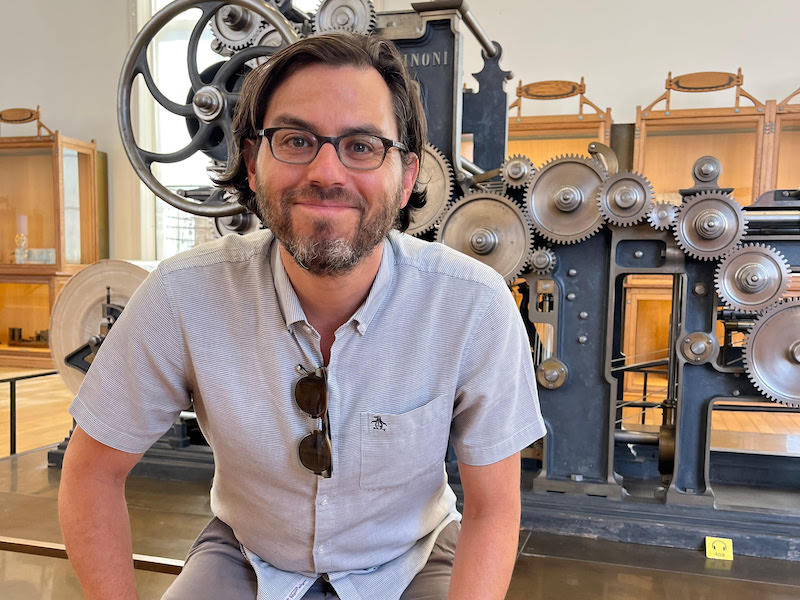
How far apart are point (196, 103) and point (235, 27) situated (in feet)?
1.18

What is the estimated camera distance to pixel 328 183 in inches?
38.1

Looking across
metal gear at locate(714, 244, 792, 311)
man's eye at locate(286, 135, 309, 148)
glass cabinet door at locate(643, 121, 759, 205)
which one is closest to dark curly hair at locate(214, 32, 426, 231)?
man's eye at locate(286, 135, 309, 148)

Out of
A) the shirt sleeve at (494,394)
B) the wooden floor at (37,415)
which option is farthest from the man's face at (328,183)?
the wooden floor at (37,415)

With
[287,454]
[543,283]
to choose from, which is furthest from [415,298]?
[543,283]

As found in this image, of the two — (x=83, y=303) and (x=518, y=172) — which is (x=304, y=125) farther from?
(x=83, y=303)

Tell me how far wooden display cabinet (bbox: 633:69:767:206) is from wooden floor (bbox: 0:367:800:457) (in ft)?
4.94

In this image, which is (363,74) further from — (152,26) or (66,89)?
(66,89)

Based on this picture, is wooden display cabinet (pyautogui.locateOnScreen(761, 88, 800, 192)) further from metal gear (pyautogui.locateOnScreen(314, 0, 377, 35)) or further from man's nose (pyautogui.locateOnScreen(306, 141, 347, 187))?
man's nose (pyautogui.locateOnScreen(306, 141, 347, 187))

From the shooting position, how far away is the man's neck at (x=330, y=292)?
1039mm

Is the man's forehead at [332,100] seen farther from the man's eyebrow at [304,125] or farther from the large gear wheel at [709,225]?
the large gear wheel at [709,225]

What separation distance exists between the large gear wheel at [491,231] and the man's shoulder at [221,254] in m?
1.33

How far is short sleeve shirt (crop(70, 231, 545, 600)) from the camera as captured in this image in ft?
3.37

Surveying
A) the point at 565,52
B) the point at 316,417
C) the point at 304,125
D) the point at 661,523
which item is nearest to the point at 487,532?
the point at 316,417

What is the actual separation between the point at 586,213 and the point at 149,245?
4.88 metres
